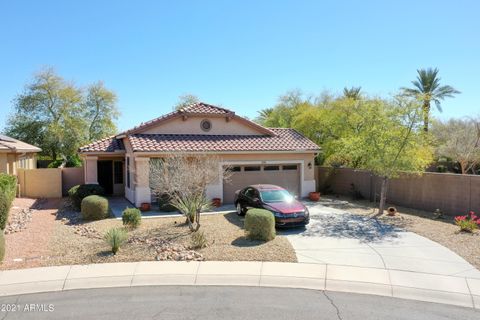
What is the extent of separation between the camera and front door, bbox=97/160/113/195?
23375 millimetres

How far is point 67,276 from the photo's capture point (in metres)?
8.91

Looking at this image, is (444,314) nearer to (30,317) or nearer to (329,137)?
(30,317)

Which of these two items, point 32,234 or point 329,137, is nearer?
point 32,234

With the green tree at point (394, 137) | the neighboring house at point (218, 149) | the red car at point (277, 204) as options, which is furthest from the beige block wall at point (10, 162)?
the green tree at point (394, 137)

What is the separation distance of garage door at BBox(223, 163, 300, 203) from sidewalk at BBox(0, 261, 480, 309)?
1036cm

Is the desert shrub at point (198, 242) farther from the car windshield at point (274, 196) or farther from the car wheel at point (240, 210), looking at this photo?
the car wheel at point (240, 210)

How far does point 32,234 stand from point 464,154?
100 ft

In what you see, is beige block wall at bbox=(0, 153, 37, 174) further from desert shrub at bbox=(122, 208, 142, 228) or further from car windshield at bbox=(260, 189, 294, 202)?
car windshield at bbox=(260, 189, 294, 202)

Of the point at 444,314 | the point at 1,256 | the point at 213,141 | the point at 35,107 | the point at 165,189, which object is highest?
the point at 35,107

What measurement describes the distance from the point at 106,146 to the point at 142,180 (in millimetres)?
4817

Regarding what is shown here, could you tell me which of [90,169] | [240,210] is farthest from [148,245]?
[90,169]

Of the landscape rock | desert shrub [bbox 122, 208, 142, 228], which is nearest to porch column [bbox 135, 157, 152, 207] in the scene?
desert shrub [bbox 122, 208, 142, 228]

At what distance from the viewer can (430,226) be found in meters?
14.6

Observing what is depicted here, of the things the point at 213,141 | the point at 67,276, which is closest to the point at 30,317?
the point at 67,276
